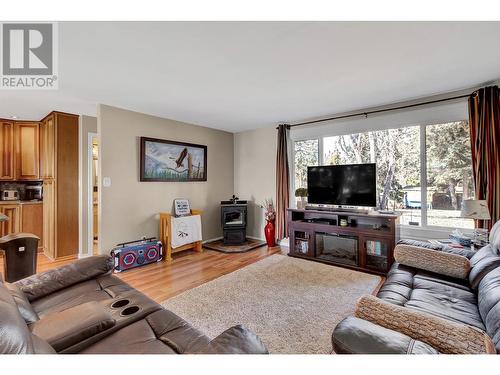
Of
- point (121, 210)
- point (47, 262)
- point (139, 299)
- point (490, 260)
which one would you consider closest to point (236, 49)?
point (139, 299)

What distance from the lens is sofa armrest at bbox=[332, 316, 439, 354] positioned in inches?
33.4

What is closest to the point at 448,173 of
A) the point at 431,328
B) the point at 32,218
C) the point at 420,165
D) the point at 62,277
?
the point at 420,165

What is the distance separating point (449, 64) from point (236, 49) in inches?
79.6

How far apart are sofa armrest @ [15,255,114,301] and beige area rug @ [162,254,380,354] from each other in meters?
0.79

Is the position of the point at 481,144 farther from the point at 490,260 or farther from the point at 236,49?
the point at 236,49

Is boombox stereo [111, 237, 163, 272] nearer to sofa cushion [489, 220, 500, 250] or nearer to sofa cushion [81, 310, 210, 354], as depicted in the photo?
sofa cushion [81, 310, 210, 354]

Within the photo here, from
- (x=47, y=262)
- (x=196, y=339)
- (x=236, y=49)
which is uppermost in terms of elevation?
(x=236, y=49)

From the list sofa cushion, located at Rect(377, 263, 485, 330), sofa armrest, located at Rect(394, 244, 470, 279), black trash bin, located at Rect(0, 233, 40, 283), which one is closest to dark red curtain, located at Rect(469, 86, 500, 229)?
sofa armrest, located at Rect(394, 244, 470, 279)

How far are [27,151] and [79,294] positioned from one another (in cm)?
404

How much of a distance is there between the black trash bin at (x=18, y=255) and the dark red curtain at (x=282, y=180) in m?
3.38

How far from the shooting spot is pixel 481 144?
2.69 metres

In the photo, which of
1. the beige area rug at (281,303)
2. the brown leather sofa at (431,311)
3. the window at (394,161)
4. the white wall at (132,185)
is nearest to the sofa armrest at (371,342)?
the brown leather sofa at (431,311)
